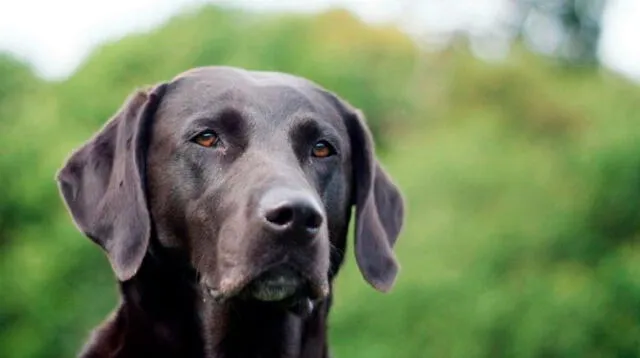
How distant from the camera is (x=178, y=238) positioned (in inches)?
227

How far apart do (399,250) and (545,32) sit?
28007 mm

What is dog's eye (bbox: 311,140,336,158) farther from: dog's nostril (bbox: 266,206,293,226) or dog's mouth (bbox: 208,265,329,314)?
dog's nostril (bbox: 266,206,293,226)

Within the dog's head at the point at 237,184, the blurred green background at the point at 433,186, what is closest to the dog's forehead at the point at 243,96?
the dog's head at the point at 237,184

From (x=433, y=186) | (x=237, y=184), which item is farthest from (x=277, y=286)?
(x=433, y=186)

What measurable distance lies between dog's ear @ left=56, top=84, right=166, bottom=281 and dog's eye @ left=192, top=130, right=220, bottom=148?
0.27 meters

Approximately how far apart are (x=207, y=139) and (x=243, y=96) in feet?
0.91

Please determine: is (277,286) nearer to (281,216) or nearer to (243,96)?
(281,216)

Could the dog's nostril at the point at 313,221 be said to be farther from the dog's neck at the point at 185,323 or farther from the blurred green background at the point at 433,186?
the blurred green background at the point at 433,186

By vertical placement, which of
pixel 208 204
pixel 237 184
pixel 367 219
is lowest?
pixel 367 219

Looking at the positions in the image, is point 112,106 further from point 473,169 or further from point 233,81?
point 233,81

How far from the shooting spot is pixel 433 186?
24422 millimetres

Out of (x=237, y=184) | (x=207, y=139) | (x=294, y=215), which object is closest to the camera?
(x=294, y=215)

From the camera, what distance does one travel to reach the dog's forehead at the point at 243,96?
19.5ft

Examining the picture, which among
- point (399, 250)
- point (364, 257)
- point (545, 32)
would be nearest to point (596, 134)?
point (399, 250)
